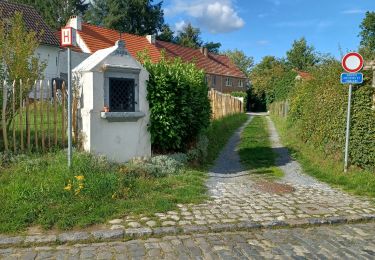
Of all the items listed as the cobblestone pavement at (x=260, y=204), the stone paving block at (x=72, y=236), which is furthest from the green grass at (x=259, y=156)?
the stone paving block at (x=72, y=236)

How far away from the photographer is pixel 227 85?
191 ft

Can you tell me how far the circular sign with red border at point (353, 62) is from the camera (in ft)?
29.1

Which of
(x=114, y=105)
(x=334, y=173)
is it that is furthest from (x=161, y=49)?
(x=334, y=173)

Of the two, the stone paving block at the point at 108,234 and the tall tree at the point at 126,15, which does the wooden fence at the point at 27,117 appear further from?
the tall tree at the point at 126,15

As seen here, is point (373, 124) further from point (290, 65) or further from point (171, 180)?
point (290, 65)

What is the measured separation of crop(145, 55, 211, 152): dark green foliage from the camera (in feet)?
29.1

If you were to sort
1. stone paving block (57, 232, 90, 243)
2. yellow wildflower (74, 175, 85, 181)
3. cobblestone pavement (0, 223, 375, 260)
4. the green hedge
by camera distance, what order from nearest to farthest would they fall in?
1. cobblestone pavement (0, 223, 375, 260)
2. stone paving block (57, 232, 90, 243)
3. yellow wildflower (74, 175, 85, 181)
4. the green hedge

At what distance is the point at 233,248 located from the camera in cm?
466

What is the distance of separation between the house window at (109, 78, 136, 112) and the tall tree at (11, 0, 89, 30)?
146 ft

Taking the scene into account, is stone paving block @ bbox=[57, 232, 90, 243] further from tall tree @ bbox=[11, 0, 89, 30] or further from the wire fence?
tall tree @ bbox=[11, 0, 89, 30]

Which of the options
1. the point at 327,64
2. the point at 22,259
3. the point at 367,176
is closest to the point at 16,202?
the point at 22,259

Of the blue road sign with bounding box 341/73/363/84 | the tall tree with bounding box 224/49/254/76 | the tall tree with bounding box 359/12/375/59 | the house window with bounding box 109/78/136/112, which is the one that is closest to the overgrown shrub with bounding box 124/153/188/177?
the house window with bounding box 109/78/136/112

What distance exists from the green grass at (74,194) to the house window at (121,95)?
141cm

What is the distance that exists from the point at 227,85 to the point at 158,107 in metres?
50.4
